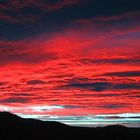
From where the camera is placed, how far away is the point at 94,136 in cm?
14850

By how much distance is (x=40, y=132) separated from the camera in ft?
497

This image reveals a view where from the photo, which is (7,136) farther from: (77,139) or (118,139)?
(118,139)

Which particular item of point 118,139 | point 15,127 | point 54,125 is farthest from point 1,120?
point 118,139

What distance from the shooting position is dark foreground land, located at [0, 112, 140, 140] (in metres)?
140

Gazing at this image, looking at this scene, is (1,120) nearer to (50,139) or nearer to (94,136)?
(50,139)

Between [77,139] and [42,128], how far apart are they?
89.8 ft

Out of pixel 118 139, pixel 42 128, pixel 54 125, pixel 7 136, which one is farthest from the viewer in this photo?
pixel 54 125

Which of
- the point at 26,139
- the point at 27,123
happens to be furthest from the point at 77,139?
the point at 27,123

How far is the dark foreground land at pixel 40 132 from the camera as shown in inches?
5497

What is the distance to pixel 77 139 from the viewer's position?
14262 cm

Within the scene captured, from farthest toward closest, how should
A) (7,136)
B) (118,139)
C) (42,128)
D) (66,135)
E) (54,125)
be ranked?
(54,125), (42,128), (66,135), (118,139), (7,136)

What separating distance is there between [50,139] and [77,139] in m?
10.7

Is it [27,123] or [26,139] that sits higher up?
[27,123]

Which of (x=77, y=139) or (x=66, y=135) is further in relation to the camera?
(x=66, y=135)
